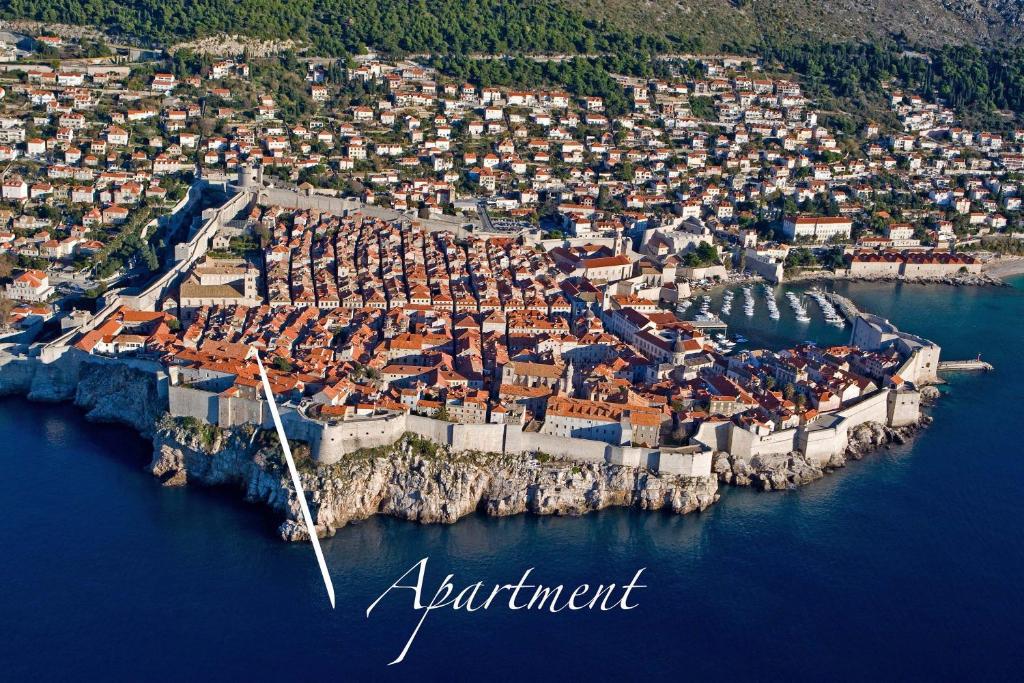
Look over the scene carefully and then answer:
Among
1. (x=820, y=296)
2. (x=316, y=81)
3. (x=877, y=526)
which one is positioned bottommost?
(x=877, y=526)

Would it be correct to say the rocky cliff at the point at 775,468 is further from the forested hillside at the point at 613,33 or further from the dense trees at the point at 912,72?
the dense trees at the point at 912,72

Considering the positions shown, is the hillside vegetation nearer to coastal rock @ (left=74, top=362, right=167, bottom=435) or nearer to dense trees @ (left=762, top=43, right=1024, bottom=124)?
dense trees @ (left=762, top=43, right=1024, bottom=124)

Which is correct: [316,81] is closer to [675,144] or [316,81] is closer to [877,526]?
[675,144]

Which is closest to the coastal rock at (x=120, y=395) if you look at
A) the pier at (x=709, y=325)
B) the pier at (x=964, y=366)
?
the pier at (x=709, y=325)

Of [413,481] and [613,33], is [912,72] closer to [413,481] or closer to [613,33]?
[613,33]

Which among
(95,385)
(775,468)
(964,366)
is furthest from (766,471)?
(95,385)

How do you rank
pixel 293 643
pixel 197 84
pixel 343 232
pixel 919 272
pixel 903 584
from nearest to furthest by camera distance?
pixel 293 643
pixel 903 584
pixel 343 232
pixel 919 272
pixel 197 84

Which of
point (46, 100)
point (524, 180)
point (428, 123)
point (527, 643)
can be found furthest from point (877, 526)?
point (46, 100)

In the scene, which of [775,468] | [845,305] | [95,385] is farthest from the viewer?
[845,305]
